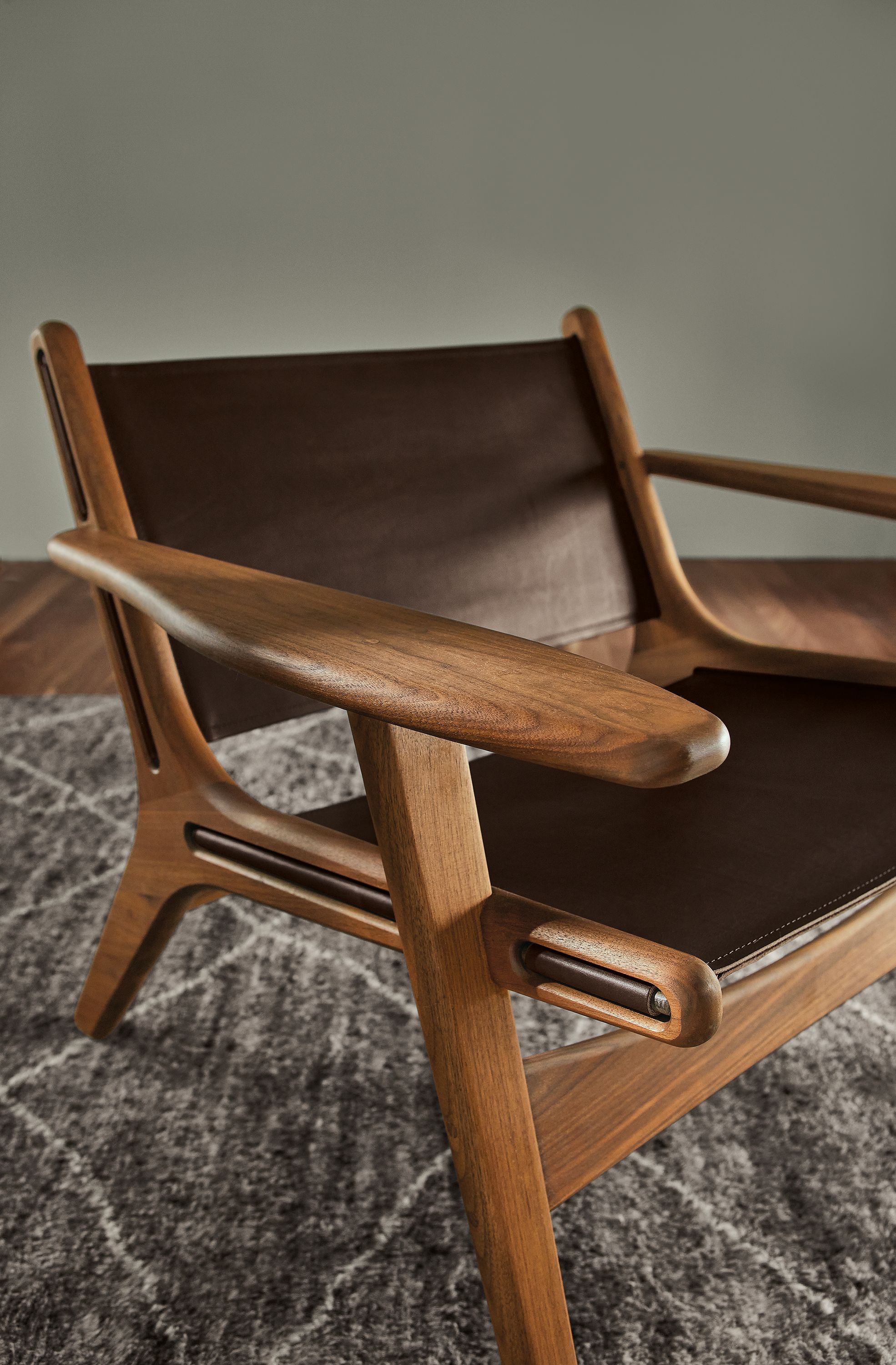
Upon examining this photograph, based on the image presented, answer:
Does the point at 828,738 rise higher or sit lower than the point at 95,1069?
higher

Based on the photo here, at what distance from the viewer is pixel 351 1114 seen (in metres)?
0.88

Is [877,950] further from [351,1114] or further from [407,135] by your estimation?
[407,135]

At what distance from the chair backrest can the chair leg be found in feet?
0.40

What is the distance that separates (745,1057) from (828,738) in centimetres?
26

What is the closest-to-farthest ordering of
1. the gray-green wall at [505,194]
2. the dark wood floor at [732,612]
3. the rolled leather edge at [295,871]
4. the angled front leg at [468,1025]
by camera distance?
the angled front leg at [468,1025] < the rolled leather edge at [295,871] < the dark wood floor at [732,612] < the gray-green wall at [505,194]

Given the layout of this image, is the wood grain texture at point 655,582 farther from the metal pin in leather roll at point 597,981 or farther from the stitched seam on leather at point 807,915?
the metal pin in leather roll at point 597,981

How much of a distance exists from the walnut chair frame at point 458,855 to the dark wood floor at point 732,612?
1359 millimetres

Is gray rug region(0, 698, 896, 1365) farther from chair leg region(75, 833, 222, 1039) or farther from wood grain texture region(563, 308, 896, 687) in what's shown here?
wood grain texture region(563, 308, 896, 687)

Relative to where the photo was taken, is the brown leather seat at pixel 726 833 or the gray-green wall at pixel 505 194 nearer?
the brown leather seat at pixel 726 833

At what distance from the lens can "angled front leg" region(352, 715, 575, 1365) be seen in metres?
0.50

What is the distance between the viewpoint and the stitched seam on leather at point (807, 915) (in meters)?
0.52

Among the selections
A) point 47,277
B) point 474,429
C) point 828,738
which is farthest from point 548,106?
point 828,738

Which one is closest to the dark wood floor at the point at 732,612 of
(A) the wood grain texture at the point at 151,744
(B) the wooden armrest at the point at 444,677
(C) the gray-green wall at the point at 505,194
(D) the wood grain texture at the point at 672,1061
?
(C) the gray-green wall at the point at 505,194

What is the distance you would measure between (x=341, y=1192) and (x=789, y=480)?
0.70m
